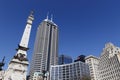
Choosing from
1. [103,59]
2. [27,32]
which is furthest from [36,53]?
[27,32]

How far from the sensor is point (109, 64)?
101 m

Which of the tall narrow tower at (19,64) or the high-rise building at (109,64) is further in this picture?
the high-rise building at (109,64)

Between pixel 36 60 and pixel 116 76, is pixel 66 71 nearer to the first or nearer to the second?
pixel 36 60

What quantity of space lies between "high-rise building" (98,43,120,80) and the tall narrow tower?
70447 millimetres

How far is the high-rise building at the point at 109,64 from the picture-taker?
94125 mm

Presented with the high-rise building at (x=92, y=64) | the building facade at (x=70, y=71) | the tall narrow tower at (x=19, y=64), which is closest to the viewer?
the tall narrow tower at (x=19, y=64)

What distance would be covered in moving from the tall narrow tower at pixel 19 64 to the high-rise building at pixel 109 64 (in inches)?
2773

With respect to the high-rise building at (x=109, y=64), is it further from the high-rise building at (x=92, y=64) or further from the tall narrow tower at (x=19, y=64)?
the tall narrow tower at (x=19, y=64)

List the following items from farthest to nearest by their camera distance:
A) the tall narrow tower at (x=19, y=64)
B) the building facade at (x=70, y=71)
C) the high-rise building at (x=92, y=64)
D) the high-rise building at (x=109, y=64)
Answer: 1. the high-rise building at (x=92, y=64)
2. the building facade at (x=70, y=71)
3. the high-rise building at (x=109, y=64)
4. the tall narrow tower at (x=19, y=64)

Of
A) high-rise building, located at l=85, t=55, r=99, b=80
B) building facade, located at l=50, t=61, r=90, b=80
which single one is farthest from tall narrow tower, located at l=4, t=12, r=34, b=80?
high-rise building, located at l=85, t=55, r=99, b=80

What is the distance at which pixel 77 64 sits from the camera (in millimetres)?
149125

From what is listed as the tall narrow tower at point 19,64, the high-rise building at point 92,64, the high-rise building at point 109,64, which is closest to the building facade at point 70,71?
the high-rise building at point 92,64

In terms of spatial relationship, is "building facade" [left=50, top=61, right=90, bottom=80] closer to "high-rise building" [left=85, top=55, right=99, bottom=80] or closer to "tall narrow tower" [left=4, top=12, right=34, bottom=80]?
"high-rise building" [left=85, top=55, right=99, bottom=80]

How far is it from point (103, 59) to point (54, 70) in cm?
6542
